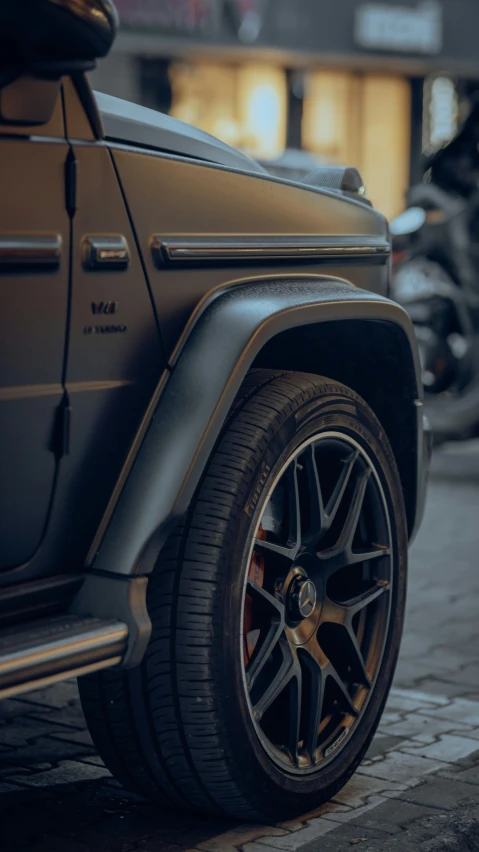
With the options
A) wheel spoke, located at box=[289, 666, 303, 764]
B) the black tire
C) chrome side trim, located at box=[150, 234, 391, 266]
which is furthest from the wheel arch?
wheel spoke, located at box=[289, 666, 303, 764]

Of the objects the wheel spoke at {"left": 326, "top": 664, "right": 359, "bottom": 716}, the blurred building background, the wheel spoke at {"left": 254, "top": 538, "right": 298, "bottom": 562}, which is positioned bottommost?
the wheel spoke at {"left": 326, "top": 664, "right": 359, "bottom": 716}

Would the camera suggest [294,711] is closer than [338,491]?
Yes

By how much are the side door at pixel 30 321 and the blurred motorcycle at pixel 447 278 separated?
5.78 metres

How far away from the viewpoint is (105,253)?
2514 millimetres

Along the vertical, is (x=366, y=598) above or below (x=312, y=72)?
below

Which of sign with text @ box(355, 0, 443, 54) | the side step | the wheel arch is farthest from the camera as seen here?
sign with text @ box(355, 0, 443, 54)

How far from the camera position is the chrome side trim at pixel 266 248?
2.69 meters

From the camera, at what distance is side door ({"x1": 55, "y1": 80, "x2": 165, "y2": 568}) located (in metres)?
2.49

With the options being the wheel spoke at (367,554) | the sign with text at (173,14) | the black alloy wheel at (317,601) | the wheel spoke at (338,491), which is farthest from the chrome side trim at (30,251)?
the sign with text at (173,14)

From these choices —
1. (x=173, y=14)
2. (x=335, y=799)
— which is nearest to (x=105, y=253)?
(x=335, y=799)

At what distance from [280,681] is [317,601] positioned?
233 millimetres

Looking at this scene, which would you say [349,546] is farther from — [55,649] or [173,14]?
[173,14]

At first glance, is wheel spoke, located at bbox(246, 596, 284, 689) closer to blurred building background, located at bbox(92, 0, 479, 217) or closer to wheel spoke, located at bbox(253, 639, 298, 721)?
wheel spoke, located at bbox(253, 639, 298, 721)

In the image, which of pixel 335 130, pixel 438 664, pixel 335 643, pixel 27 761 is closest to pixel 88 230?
pixel 335 643
